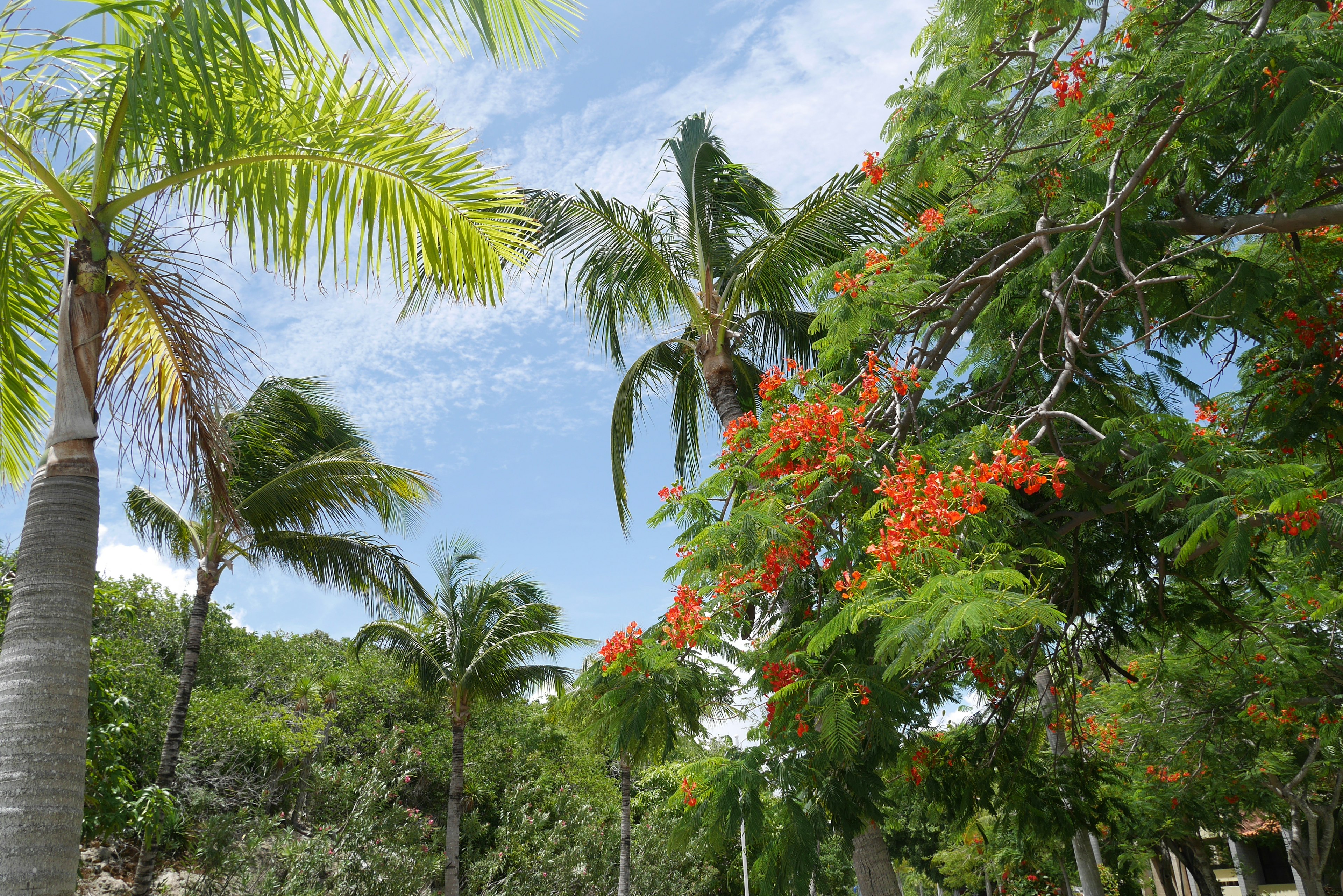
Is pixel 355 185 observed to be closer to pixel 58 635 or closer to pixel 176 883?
pixel 58 635

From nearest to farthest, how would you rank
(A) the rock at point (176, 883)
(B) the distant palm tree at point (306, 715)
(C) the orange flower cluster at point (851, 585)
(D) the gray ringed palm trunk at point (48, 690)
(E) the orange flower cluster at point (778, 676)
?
(D) the gray ringed palm trunk at point (48, 690) → (C) the orange flower cluster at point (851, 585) → (E) the orange flower cluster at point (778, 676) → (A) the rock at point (176, 883) → (B) the distant palm tree at point (306, 715)

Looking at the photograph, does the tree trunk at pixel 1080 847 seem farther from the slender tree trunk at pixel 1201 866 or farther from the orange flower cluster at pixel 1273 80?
the slender tree trunk at pixel 1201 866

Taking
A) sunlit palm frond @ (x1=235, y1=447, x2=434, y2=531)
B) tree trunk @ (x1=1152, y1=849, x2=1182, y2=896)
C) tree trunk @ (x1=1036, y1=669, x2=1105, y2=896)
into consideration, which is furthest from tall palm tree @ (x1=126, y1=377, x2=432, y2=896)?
tree trunk @ (x1=1152, y1=849, x2=1182, y2=896)

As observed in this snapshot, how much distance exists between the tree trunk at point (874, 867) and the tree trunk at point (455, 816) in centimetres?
1118

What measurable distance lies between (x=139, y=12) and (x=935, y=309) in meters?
4.93

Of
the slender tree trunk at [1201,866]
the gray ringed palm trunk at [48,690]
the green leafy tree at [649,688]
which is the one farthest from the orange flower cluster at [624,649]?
the slender tree trunk at [1201,866]

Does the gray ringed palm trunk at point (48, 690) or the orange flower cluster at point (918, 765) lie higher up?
the gray ringed palm trunk at point (48, 690)

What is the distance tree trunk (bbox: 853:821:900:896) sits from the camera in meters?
6.75

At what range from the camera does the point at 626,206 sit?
29.1ft

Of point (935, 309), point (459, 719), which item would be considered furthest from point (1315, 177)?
point (459, 719)

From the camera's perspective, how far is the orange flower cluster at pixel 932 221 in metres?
6.14

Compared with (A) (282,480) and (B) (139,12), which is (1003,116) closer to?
(B) (139,12)

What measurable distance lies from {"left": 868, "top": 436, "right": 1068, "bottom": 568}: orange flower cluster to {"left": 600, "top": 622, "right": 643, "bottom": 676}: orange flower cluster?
1735mm

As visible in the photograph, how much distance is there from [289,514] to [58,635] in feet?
31.2
